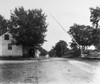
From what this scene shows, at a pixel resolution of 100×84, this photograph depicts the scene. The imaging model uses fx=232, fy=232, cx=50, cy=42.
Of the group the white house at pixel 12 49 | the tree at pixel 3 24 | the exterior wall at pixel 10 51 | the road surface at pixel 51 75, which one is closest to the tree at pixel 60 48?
the tree at pixel 3 24

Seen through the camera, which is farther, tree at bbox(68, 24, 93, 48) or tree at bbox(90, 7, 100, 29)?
tree at bbox(68, 24, 93, 48)

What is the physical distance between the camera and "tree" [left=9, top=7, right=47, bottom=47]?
5325 centimetres

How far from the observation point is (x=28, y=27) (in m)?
53.9

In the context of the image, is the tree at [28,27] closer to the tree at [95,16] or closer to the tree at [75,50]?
the tree at [95,16]

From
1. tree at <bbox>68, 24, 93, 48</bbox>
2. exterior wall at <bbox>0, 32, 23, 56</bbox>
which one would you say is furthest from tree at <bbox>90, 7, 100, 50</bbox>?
tree at <bbox>68, 24, 93, 48</bbox>

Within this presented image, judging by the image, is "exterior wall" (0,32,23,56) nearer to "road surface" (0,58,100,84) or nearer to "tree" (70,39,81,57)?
"tree" (70,39,81,57)

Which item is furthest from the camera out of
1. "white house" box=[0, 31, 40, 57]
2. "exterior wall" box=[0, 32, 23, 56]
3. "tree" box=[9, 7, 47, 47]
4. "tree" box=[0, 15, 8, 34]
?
"tree" box=[0, 15, 8, 34]

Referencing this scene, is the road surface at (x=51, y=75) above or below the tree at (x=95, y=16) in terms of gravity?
below

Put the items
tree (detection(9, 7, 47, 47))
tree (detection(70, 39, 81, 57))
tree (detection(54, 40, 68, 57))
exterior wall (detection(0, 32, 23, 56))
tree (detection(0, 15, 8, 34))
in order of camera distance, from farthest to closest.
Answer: tree (detection(54, 40, 68, 57)) < tree (detection(0, 15, 8, 34)) < tree (detection(70, 39, 81, 57)) < exterior wall (detection(0, 32, 23, 56)) < tree (detection(9, 7, 47, 47))

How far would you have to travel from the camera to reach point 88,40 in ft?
283

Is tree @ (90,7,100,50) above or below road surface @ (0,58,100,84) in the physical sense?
above

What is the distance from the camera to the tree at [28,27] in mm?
53250

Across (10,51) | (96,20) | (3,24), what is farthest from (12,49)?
(3,24)

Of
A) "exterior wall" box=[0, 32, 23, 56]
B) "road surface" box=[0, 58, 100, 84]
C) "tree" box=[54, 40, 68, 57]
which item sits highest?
"tree" box=[54, 40, 68, 57]
